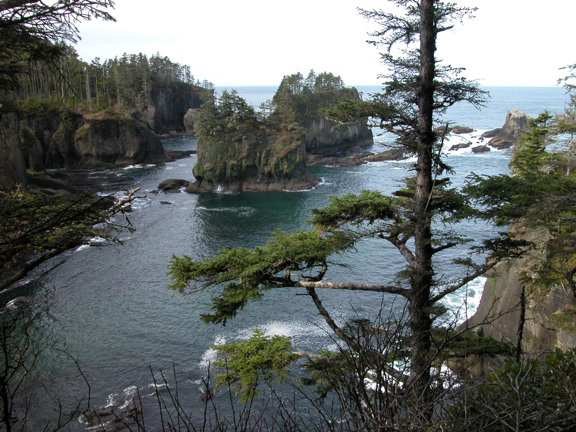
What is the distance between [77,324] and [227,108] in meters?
44.9

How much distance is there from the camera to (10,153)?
Answer: 43.9 metres

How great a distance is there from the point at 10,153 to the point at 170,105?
8106 centimetres

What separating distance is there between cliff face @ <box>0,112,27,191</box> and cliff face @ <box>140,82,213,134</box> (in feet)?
217

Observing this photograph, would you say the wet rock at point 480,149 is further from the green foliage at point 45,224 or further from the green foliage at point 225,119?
the green foliage at point 45,224

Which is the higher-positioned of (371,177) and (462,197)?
(462,197)

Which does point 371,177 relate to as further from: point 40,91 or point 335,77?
point 40,91

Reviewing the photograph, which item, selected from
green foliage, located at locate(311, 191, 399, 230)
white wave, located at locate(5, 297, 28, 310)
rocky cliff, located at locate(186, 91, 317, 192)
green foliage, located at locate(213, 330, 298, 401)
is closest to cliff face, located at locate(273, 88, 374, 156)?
rocky cliff, located at locate(186, 91, 317, 192)

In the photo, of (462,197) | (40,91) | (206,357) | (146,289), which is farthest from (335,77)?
(462,197)

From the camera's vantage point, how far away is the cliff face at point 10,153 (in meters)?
42.4

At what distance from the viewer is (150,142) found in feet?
264

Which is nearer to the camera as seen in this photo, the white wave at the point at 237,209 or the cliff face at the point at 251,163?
the white wave at the point at 237,209

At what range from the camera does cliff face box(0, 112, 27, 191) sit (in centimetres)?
4244

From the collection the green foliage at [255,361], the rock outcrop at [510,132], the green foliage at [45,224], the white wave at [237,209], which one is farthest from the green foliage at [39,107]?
the rock outcrop at [510,132]

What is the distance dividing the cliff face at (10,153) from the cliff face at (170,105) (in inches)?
2609
